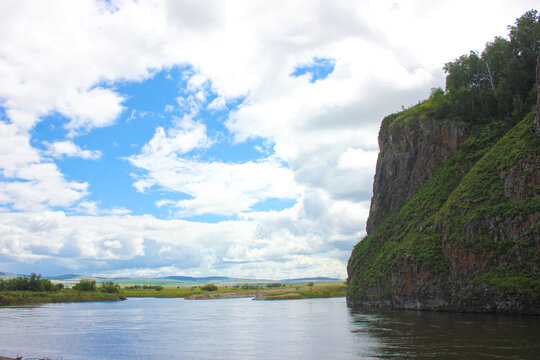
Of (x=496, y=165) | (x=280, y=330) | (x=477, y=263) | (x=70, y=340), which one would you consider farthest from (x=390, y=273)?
(x=70, y=340)

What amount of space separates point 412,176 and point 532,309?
178ft

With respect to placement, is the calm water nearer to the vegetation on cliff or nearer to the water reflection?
the water reflection

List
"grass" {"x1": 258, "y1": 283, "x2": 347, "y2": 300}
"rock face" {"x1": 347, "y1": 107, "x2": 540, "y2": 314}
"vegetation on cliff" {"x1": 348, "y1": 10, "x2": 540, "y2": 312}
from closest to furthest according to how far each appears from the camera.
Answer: "rock face" {"x1": 347, "y1": 107, "x2": 540, "y2": 314} → "vegetation on cliff" {"x1": 348, "y1": 10, "x2": 540, "y2": 312} → "grass" {"x1": 258, "y1": 283, "x2": 347, "y2": 300}

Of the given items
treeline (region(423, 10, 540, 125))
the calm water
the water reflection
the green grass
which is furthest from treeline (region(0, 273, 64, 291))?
treeline (region(423, 10, 540, 125))

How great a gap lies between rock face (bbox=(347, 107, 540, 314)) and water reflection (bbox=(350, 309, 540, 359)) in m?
8.16

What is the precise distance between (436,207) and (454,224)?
1526 centimetres

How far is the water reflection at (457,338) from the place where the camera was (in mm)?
31334

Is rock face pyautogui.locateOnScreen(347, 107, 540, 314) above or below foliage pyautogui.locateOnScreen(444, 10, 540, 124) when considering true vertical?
below

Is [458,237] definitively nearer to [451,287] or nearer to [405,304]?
[451,287]

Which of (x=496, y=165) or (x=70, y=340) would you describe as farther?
(x=496, y=165)

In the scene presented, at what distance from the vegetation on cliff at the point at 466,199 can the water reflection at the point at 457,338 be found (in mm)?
8668

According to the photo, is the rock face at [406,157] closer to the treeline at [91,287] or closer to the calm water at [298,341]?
the calm water at [298,341]

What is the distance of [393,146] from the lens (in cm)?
11306

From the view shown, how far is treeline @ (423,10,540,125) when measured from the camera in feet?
290
